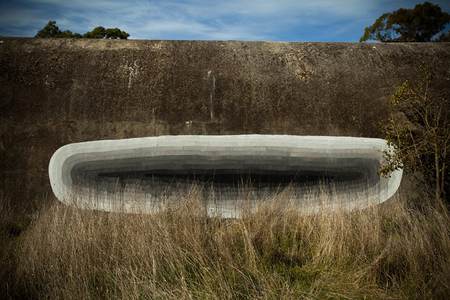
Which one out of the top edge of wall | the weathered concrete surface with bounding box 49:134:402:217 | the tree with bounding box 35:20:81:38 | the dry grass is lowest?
the dry grass

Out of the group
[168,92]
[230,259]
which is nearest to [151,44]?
[168,92]

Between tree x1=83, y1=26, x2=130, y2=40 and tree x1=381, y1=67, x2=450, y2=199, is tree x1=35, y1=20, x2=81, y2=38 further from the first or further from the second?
tree x1=381, y1=67, x2=450, y2=199

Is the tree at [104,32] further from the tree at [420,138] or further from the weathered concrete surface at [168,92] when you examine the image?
the tree at [420,138]

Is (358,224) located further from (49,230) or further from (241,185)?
(49,230)

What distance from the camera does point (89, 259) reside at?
2.84 metres

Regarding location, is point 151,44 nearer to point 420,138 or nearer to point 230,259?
point 230,259

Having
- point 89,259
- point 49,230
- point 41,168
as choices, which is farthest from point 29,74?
point 89,259

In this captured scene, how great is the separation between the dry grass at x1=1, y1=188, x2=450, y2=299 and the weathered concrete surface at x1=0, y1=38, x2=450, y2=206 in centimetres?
114

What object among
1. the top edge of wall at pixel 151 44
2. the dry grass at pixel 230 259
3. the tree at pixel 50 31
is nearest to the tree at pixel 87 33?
the tree at pixel 50 31

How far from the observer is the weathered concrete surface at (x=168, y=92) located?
429cm

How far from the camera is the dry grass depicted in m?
2.46

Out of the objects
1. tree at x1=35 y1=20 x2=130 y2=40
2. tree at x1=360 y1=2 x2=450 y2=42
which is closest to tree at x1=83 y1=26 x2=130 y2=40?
tree at x1=35 y1=20 x2=130 y2=40

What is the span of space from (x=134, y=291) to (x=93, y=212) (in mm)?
1885

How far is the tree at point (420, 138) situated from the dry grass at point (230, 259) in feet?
1.71
